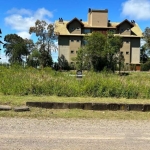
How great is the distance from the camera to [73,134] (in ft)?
21.1

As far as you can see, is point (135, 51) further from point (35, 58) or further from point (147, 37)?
point (35, 58)

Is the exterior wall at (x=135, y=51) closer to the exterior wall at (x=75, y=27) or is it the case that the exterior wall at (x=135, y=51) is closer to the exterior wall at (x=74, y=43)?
the exterior wall at (x=74, y=43)

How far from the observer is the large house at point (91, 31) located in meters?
72.4

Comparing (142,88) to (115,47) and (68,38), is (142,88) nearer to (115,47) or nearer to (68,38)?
(115,47)

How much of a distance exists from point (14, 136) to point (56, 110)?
374 centimetres

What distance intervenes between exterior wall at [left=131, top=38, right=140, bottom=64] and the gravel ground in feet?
225

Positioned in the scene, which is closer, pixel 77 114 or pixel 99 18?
pixel 77 114

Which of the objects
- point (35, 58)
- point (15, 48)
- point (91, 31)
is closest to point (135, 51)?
point (91, 31)

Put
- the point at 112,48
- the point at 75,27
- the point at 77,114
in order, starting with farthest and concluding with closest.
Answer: the point at 75,27 → the point at 112,48 → the point at 77,114

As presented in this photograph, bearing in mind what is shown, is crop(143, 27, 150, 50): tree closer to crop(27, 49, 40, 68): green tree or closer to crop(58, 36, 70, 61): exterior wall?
crop(58, 36, 70, 61): exterior wall

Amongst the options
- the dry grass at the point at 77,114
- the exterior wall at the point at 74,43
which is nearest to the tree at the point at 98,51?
the exterior wall at the point at 74,43

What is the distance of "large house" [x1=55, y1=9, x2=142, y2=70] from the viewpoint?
72438 millimetres

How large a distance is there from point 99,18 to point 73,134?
6860 centimetres

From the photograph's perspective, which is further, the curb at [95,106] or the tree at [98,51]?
the tree at [98,51]
